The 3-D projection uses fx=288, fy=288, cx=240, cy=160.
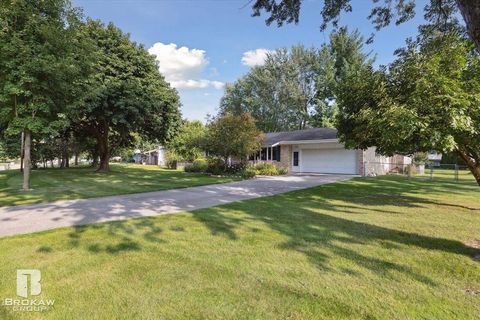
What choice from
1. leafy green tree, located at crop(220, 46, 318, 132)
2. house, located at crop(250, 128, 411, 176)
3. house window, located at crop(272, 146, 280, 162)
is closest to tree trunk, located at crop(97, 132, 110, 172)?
house, located at crop(250, 128, 411, 176)

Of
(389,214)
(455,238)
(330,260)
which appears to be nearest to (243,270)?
(330,260)

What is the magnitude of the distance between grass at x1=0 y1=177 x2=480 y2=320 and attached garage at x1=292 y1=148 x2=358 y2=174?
14495 mm

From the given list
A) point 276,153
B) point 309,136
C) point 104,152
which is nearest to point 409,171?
point 309,136

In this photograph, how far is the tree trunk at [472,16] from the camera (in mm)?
3878

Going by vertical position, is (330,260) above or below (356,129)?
below

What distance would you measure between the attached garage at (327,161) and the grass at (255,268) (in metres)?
14.5

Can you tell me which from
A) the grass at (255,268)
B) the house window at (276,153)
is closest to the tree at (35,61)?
the grass at (255,268)

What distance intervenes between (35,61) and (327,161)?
19143 millimetres

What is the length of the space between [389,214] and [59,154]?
117ft

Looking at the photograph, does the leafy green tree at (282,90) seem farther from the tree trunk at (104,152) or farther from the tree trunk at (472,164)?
the tree trunk at (472,164)

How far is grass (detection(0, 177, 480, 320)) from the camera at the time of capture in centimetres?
300

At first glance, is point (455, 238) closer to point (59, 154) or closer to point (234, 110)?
point (59, 154)

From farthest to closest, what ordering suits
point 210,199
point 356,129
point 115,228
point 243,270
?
point 210,199 → point 356,129 → point 115,228 → point 243,270

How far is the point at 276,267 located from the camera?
158 inches
